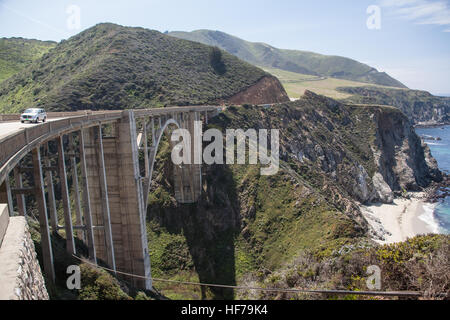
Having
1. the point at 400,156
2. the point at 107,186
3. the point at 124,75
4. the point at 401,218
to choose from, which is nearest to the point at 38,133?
the point at 107,186

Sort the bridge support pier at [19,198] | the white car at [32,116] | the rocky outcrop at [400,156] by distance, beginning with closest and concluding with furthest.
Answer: the bridge support pier at [19,198]
the white car at [32,116]
the rocky outcrop at [400,156]

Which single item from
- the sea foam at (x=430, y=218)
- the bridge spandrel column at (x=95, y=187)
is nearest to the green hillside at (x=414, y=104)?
the sea foam at (x=430, y=218)

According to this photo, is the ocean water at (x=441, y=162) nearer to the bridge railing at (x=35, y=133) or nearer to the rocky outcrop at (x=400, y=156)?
the rocky outcrop at (x=400, y=156)

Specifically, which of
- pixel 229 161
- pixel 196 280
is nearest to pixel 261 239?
pixel 196 280

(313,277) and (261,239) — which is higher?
(313,277)

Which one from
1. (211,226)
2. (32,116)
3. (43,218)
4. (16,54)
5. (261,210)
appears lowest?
(211,226)

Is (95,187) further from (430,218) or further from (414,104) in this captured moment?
(414,104)
